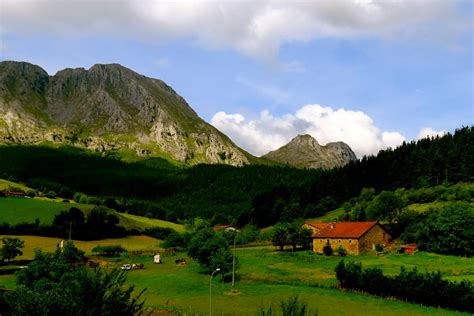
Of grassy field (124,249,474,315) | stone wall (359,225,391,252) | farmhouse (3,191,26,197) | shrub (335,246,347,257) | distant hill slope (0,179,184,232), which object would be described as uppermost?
farmhouse (3,191,26,197)

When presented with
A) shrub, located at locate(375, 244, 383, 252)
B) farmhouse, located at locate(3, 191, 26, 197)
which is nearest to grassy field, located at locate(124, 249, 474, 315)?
shrub, located at locate(375, 244, 383, 252)

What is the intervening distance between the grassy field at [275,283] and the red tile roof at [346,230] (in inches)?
270

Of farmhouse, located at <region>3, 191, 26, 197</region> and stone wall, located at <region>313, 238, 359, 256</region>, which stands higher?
farmhouse, located at <region>3, 191, 26, 197</region>

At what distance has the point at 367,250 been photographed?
100125 millimetres

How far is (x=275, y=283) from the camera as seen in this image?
2928 inches

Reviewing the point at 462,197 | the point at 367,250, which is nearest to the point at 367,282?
the point at 367,250

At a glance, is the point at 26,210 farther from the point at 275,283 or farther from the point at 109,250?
the point at 275,283

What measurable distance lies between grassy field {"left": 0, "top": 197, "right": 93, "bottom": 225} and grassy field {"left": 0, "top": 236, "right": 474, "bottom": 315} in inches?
2247

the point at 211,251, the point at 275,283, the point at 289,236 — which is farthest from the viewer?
the point at 289,236

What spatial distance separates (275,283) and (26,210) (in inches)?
4455

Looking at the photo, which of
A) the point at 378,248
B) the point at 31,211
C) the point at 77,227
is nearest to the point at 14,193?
the point at 31,211

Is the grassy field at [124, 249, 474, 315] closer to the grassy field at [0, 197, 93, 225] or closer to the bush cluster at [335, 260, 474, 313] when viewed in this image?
the bush cluster at [335, 260, 474, 313]

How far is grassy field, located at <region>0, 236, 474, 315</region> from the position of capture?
58.5 meters

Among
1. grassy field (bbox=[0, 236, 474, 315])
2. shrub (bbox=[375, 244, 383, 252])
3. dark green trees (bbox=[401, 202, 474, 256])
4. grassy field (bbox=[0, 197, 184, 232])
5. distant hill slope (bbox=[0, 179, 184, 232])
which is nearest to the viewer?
grassy field (bbox=[0, 236, 474, 315])
